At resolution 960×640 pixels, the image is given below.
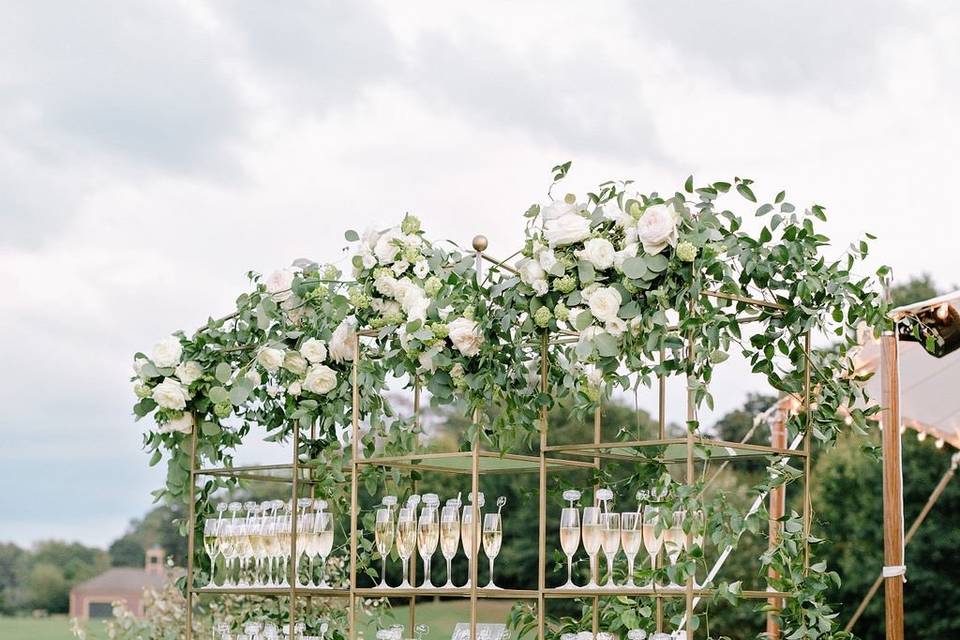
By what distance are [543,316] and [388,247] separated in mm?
831

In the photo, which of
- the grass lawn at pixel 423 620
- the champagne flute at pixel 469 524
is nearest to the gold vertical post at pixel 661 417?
the champagne flute at pixel 469 524

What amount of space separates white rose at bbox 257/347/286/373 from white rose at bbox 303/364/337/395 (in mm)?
135

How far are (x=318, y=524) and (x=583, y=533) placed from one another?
115 centimetres

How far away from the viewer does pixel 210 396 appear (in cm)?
489

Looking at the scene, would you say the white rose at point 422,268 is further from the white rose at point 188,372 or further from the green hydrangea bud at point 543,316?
the white rose at point 188,372

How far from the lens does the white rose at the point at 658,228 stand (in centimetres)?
350

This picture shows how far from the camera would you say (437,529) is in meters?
4.04

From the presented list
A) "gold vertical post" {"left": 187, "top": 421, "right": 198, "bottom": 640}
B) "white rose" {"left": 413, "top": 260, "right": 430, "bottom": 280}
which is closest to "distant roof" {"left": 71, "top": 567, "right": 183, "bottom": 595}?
"gold vertical post" {"left": 187, "top": 421, "right": 198, "bottom": 640}

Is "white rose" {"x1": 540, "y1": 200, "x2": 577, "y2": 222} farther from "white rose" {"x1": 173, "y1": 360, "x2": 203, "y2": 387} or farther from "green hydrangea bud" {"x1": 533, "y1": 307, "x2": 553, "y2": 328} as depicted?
"white rose" {"x1": 173, "y1": 360, "x2": 203, "y2": 387}

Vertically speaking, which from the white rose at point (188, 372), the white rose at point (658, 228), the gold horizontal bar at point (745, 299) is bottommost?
the white rose at point (188, 372)

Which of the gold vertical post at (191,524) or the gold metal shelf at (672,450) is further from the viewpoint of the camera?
the gold vertical post at (191,524)

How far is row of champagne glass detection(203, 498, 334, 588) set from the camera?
4.61 meters

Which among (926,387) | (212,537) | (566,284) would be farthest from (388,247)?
(926,387)

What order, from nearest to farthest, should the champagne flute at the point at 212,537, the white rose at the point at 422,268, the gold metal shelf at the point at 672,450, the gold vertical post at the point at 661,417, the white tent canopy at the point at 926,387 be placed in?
1. the gold metal shelf at the point at 672,450
2. the gold vertical post at the point at 661,417
3. the white rose at the point at 422,268
4. the champagne flute at the point at 212,537
5. the white tent canopy at the point at 926,387
